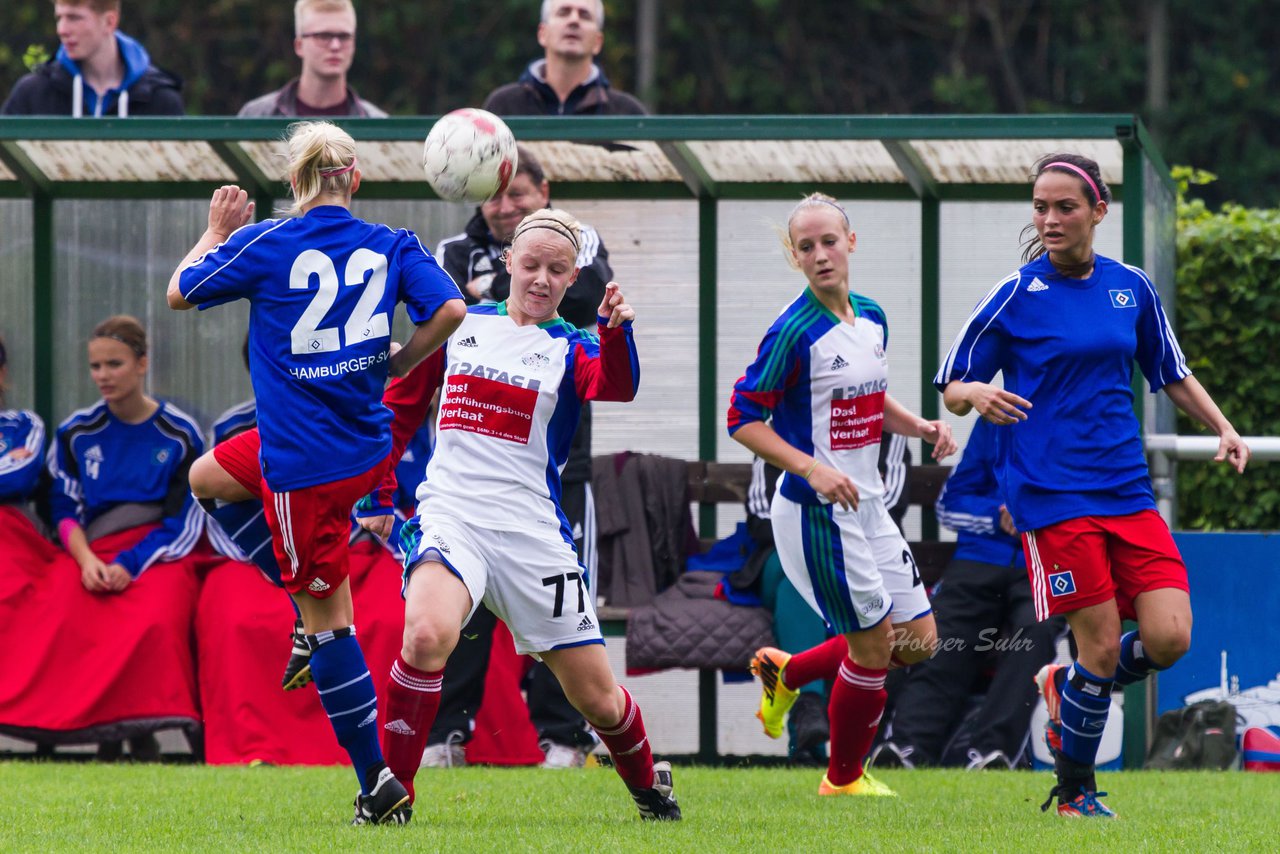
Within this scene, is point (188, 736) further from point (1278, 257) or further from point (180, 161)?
point (1278, 257)

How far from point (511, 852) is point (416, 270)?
1716 mm

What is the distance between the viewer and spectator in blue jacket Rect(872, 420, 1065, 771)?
7766 mm

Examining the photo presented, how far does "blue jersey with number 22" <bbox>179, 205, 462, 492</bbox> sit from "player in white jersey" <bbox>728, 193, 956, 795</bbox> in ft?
4.47

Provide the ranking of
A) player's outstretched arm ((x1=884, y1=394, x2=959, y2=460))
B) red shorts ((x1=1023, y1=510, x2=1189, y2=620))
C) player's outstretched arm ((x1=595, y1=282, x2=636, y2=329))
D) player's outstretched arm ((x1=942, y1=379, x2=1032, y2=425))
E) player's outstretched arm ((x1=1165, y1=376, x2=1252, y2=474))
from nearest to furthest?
player's outstretched arm ((x1=595, y1=282, x2=636, y2=329)), player's outstretched arm ((x1=942, y1=379, x2=1032, y2=425)), red shorts ((x1=1023, y1=510, x2=1189, y2=620)), player's outstretched arm ((x1=1165, y1=376, x2=1252, y2=474)), player's outstretched arm ((x1=884, y1=394, x2=959, y2=460))

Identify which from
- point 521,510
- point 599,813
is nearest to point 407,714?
point 521,510

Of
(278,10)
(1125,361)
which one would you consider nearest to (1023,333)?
(1125,361)

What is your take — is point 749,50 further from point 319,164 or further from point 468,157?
point 319,164

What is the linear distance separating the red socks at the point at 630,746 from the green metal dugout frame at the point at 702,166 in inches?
113

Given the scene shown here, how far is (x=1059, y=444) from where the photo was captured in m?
5.82

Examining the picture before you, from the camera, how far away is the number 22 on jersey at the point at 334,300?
5.46 m

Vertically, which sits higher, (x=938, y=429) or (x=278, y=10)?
(x=278, y=10)

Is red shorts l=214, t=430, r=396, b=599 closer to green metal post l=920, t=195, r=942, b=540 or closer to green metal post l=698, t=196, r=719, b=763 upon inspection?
green metal post l=698, t=196, r=719, b=763

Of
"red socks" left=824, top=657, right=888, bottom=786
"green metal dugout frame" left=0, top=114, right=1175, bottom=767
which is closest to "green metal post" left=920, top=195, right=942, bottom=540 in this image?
"green metal dugout frame" left=0, top=114, right=1175, bottom=767

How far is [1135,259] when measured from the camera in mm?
7832
